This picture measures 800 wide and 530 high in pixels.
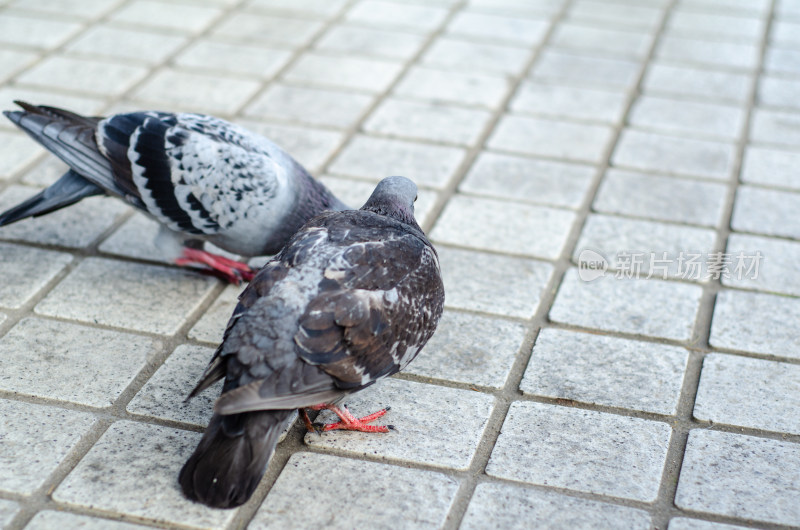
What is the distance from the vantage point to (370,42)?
7.05 m

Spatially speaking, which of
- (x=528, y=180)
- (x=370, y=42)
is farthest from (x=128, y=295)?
(x=370, y=42)

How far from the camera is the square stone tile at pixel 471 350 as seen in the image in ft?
12.4

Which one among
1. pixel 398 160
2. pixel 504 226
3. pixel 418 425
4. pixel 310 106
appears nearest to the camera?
pixel 418 425

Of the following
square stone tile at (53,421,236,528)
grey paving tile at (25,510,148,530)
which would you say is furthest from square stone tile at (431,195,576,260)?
grey paving tile at (25,510,148,530)

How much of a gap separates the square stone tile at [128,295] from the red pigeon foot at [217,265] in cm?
7

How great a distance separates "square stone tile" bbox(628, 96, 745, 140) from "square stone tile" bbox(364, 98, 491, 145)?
108 cm

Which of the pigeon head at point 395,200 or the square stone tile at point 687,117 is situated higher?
the pigeon head at point 395,200

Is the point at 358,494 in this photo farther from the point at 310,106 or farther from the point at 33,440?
the point at 310,106

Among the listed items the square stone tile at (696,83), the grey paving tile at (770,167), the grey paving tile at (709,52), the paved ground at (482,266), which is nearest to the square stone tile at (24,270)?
the paved ground at (482,266)

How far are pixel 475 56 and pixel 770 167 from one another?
2.40 meters

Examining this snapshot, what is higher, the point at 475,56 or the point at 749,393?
the point at 749,393

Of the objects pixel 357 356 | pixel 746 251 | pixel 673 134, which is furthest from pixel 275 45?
pixel 357 356

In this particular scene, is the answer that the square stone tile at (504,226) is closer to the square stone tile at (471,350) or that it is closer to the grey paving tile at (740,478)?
the square stone tile at (471,350)

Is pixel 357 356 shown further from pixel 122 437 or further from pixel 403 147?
pixel 403 147
